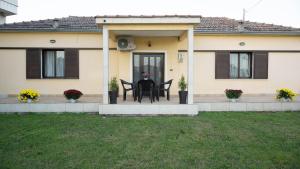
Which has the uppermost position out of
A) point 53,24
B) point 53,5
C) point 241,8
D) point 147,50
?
point 241,8

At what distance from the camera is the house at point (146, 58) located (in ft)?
37.5

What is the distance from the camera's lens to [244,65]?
39.6 feet

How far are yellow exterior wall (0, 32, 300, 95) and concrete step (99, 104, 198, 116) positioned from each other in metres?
3.54

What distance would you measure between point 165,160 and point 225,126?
299 centimetres

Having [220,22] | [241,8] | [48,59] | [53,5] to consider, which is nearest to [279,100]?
[220,22]

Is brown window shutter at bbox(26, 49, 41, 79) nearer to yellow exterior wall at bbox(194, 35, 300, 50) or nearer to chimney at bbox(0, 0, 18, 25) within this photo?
chimney at bbox(0, 0, 18, 25)

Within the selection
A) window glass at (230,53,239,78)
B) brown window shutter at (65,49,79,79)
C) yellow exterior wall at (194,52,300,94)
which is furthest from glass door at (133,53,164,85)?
window glass at (230,53,239,78)

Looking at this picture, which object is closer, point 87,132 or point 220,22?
point 87,132

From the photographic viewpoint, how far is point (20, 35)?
448 inches

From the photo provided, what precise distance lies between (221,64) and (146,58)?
3.53m

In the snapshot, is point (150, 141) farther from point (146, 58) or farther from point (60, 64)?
point (60, 64)

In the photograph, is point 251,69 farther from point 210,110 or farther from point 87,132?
point 87,132

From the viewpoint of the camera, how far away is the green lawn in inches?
165

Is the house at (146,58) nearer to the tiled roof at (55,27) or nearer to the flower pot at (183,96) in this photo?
the tiled roof at (55,27)
